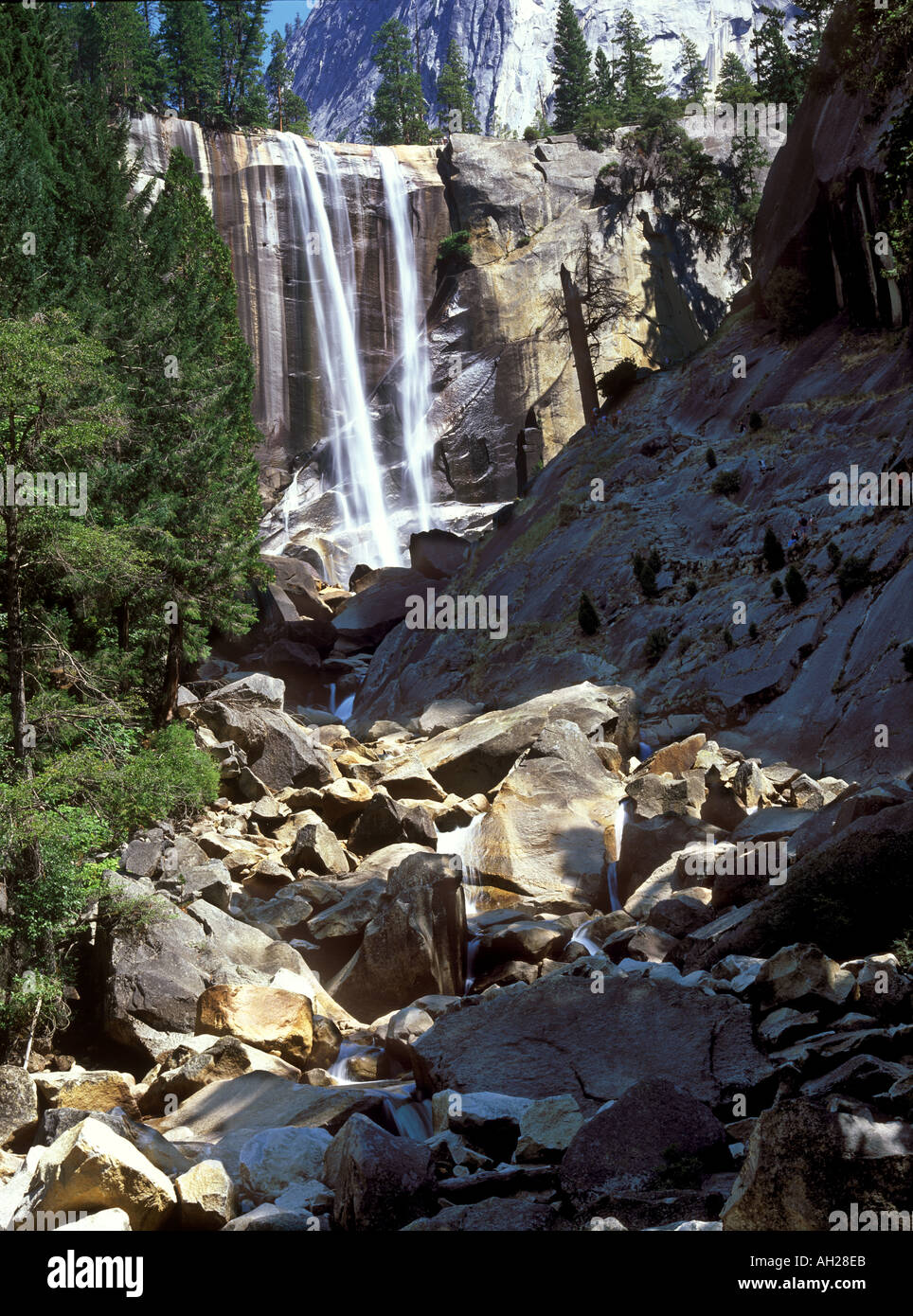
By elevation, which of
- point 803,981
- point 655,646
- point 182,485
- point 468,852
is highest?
point 182,485

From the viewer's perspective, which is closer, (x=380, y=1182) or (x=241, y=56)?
(x=380, y=1182)

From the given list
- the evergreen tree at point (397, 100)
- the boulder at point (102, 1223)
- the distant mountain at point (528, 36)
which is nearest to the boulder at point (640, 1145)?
the boulder at point (102, 1223)

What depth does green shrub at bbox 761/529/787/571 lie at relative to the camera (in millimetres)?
27953

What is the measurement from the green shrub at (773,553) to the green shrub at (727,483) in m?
4.19

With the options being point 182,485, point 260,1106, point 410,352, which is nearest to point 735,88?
point 410,352

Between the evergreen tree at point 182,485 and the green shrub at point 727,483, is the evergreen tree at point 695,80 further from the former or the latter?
the evergreen tree at point 182,485

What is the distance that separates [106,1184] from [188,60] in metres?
71.5

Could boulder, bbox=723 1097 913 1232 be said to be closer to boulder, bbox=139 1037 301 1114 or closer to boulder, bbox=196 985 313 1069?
boulder, bbox=139 1037 301 1114

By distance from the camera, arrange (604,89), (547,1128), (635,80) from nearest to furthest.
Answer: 1. (547,1128)
2. (635,80)
3. (604,89)

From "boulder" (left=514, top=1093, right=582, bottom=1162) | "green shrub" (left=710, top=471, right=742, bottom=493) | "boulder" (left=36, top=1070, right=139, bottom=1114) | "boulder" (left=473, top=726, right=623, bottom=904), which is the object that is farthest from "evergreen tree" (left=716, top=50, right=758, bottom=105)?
"boulder" (left=514, top=1093, right=582, bottom=1162)

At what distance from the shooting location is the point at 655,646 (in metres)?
29.1

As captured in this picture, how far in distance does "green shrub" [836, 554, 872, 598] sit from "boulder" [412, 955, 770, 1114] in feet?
46.5

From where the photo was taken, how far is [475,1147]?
30.9 feet

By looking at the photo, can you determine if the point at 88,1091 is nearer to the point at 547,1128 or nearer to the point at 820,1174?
the point at 547,1128
